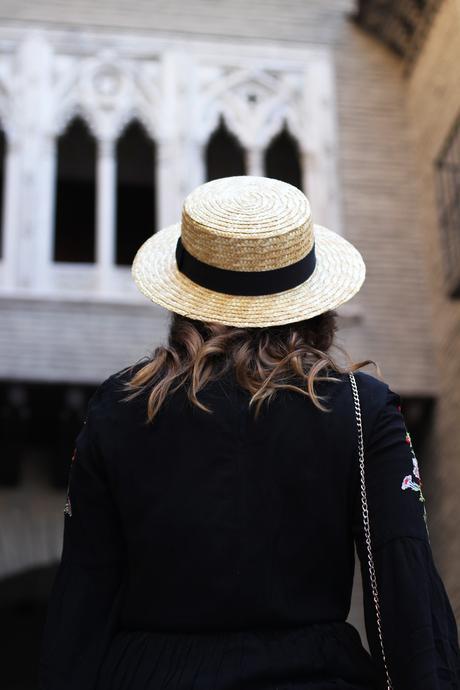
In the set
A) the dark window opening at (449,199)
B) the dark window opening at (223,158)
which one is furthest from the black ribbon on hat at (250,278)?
the dark window opening at (223,158)

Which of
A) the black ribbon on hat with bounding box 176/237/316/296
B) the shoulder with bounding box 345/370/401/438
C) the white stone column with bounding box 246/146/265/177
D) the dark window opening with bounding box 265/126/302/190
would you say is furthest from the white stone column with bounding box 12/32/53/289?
the shoulder with bounding box 345/370/401/438

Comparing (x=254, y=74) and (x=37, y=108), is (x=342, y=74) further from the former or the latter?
(x=37, y=108)

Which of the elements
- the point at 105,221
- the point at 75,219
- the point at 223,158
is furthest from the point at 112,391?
the point at 75,219

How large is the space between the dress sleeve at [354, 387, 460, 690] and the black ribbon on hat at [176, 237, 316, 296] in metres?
0.34

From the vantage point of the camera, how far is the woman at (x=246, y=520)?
1.97 metres

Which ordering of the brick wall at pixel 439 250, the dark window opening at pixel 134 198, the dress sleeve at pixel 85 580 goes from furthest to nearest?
the dark window opening at pixel 134 198
the brick wall at pixel 439 250
the dress sleeve at pixel 85 580

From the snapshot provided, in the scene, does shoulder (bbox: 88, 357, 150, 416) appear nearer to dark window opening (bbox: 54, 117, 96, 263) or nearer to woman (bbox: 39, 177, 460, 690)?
woman (bbox: 39, 177, 460, 690)

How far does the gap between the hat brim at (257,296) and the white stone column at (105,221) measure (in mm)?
6655

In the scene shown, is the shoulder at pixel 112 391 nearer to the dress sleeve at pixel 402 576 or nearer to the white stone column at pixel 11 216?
the dress sleeve at pixel 402 576

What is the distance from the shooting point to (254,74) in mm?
9883

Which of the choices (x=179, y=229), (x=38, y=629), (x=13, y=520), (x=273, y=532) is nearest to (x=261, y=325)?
(x=273, y=532)

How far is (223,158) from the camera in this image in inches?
422

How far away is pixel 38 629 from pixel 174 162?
5.41 m

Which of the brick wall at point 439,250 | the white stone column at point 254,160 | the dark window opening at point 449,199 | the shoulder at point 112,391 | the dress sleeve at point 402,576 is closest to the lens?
the dress sleeve at point 402,576
